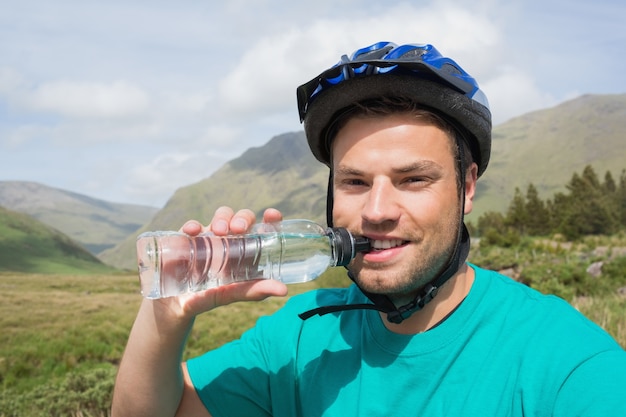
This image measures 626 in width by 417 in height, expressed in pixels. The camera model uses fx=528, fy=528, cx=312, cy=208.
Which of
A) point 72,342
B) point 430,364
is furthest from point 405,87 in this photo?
point 72,342

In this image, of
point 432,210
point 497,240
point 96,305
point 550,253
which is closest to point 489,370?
point 432,210

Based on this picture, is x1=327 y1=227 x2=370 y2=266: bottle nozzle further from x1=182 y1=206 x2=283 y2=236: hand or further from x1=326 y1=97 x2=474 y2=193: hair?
x1=326 y1=97 x2=474 y2=193: hair

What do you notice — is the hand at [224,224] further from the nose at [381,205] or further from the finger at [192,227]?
the nose at [381,205]

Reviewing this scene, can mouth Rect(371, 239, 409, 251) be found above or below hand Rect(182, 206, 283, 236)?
below

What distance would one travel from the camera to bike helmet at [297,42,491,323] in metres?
2.78

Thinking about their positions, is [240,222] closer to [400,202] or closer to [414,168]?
[400,202]

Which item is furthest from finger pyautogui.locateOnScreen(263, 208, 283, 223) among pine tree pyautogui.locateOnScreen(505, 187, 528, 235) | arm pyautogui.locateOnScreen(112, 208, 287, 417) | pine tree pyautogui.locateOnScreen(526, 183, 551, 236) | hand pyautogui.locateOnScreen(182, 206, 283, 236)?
pine tree pyautogui.locateOnScreen(505, 187, 528, 235)

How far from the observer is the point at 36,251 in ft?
497

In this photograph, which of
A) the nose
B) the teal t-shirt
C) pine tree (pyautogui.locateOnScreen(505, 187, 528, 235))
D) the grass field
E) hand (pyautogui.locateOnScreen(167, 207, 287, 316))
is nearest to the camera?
the teal t-shirt

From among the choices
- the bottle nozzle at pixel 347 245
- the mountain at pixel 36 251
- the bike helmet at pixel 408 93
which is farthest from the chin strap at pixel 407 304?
the mountain at pixel 36 251

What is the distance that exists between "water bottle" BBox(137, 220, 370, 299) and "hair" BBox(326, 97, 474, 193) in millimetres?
659

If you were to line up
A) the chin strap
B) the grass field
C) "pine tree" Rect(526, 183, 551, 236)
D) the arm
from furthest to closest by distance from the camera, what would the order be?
"pine tree" Rect(526, 183, 551, 236) < the grass field < the chin strap < the arm

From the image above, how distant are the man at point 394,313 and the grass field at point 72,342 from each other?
14.6ft

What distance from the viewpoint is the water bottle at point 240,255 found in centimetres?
255
